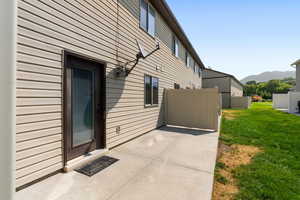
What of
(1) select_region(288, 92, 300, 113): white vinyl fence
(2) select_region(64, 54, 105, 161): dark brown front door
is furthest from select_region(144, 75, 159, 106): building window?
(1) select_region(288, 92, 300, 113): white vinyl fence

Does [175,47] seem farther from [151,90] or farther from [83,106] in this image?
[83,106]

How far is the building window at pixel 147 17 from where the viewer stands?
552 cm

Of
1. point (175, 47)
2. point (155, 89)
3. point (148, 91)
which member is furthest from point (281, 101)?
point (148, 91)

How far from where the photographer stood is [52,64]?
2.59 meters

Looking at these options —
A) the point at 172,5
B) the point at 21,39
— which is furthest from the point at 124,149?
the point at 172,5

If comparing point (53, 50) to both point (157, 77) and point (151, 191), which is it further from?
point (157, 77)

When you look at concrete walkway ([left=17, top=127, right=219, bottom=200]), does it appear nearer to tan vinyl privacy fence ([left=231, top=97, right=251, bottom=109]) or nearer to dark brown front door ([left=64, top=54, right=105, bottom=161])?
dark brown front door ([left=64, top=54, right=105, bottom=161])

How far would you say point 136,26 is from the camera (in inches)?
202

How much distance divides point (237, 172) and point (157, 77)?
4.73 metres

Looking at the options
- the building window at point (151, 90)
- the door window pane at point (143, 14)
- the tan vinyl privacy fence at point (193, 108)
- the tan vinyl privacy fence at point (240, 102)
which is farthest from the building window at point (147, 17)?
the tan vinyl privacy fence at point (240, 102)

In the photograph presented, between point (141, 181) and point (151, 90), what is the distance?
163 inches

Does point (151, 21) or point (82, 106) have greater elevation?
point (151, 21)

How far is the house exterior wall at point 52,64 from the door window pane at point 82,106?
37cm

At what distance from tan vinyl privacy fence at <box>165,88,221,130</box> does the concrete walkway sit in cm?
306
